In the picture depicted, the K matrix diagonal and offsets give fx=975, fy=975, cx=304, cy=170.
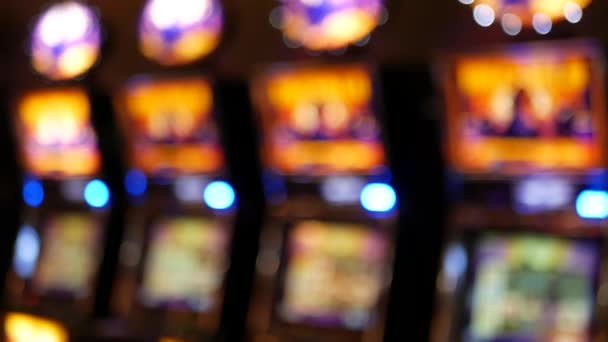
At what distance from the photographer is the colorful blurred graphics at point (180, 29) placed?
4.02 metres

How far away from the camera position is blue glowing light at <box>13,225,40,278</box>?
16.4 ft

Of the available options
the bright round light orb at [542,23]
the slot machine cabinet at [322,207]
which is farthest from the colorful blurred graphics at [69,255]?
the bright round light orb at [542,23]

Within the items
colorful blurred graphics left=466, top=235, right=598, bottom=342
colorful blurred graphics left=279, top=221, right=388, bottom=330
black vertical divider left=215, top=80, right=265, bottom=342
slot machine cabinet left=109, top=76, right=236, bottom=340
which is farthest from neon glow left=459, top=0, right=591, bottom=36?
slot machine cabinet left=109, top=76, right=236, bottom=340

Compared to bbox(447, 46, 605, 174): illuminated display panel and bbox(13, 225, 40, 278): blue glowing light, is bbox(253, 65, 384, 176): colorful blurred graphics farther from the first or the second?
bbox(13, 225, 40, 278): blue glowing light

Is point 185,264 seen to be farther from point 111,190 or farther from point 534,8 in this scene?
point 534,8

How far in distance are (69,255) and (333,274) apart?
1.81 metres

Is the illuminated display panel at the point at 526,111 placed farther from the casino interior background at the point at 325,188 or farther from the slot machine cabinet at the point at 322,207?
the slot machine cabinet at the point at 322,207

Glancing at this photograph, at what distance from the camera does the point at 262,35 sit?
12.8 ft

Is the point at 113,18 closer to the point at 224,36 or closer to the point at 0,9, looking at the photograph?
the point at 224,36

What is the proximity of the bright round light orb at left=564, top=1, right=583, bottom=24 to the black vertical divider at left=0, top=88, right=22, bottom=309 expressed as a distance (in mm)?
3387

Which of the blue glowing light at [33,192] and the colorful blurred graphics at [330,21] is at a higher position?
the colorful blurred graphics at [330,21]

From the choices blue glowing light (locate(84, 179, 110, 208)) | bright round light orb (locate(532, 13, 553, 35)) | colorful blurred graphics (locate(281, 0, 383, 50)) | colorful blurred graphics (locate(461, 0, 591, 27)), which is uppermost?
colorful blurred graphics (locate(281, 0, 383, 50))

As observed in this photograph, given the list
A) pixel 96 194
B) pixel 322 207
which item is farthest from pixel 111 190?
pixel 322 207

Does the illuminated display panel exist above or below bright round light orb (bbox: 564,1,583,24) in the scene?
below
